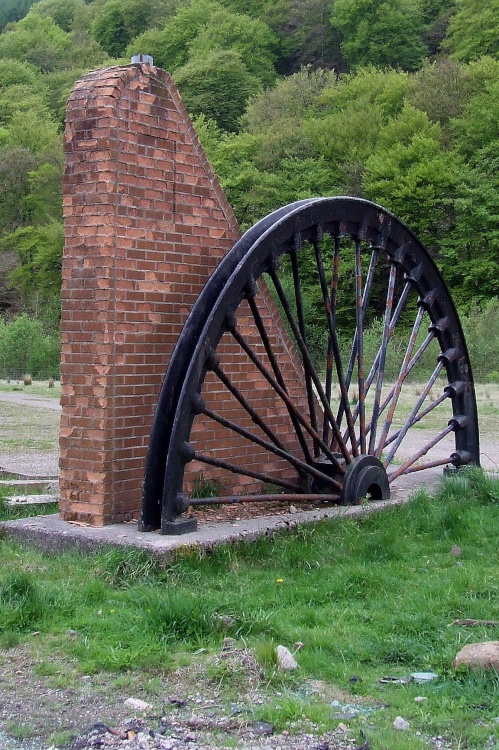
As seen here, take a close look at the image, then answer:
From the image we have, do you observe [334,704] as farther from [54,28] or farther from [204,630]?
[54,28]

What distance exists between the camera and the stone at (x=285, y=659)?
13.9 ft

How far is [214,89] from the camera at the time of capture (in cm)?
6544

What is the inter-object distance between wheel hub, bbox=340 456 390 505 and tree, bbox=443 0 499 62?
5199 cm

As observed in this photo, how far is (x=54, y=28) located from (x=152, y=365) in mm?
103902

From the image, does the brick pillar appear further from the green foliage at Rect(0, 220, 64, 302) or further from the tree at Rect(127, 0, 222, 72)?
the tree at Rect(127, 0, 222, 72)

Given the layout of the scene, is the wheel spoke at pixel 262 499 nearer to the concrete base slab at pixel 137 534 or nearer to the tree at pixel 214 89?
the concrete base slab at pixel 137 534

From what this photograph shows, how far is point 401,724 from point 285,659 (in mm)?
746

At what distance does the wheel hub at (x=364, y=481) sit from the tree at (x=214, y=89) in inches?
2334

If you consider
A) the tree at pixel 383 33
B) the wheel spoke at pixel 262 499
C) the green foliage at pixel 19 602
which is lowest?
the green foliage at pixel 19 602

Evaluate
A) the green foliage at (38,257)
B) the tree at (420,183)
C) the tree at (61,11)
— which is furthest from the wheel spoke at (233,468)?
the tree at (61,11)

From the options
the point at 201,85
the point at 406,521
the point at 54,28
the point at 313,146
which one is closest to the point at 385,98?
the point at 313,146

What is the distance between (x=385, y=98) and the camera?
5475 centimetres

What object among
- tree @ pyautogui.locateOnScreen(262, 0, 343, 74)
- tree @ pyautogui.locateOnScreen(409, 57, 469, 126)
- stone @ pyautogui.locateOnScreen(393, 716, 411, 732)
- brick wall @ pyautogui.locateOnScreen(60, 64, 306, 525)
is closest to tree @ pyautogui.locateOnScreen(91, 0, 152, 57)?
tree @ pyautogui.locateOnScreen(262, 0, 343, 74)

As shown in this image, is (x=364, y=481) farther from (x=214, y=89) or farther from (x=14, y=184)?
(x=214, y=89)
